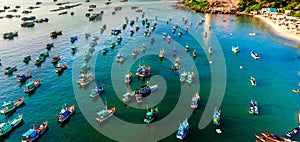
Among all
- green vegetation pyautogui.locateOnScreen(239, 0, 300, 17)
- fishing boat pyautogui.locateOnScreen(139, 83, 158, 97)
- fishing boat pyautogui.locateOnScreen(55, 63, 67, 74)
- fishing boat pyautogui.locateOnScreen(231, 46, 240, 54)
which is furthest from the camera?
green vegetation pyautogui.locateOnScreen(239, 0, 300, 17)

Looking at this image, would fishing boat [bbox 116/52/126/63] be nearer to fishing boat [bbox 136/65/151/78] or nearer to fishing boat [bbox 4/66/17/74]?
fishing boat [bbox 136/65/151/78]

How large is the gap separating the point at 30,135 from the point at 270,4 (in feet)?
498

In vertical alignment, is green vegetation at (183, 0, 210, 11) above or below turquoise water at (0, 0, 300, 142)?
above

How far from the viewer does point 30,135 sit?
49.8 m

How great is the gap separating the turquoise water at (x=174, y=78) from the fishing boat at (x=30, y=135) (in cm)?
217

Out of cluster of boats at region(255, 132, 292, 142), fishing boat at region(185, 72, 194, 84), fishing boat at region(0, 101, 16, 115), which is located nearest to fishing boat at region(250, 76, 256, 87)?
fishing boat at region(185, 72, 194, 84)

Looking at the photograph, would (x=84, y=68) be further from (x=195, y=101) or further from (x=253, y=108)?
(x=253, y=108)

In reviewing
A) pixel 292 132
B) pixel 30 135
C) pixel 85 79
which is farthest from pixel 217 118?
pixel 85 79

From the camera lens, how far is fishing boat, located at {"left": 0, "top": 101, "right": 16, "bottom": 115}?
59750 millimetres

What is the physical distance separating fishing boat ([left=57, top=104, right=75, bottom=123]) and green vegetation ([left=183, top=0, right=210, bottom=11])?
5080 inches

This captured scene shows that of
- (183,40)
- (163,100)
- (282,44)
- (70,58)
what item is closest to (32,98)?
(70,58)

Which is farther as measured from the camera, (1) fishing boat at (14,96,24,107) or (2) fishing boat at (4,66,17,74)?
(2) fishing boat at (4,66,17,74)

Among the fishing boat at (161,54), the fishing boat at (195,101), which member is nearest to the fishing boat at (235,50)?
the fishing boat at (161,54)

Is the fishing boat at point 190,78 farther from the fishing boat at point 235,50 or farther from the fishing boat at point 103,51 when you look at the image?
the fishing boat at point 103,51
